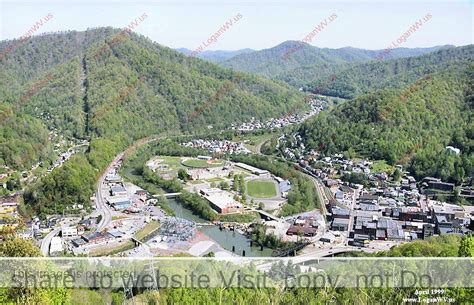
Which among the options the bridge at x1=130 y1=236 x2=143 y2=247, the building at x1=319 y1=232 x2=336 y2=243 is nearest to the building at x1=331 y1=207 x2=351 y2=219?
the building at x1=319 y1=232 x2=336 y2=243

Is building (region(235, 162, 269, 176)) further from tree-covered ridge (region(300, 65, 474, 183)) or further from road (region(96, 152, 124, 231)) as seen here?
road (region(96, 152, 124, 231))

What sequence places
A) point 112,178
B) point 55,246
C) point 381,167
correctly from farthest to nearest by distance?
point 381,167, point 112,178, point 55,246

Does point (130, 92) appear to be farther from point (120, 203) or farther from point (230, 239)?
point (230, 239)

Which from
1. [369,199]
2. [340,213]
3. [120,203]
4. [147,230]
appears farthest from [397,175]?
[120,203]

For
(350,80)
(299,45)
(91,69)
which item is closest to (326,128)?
(91,69)

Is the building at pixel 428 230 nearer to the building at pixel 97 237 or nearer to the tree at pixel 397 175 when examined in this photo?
the tree at pixel 397 175
